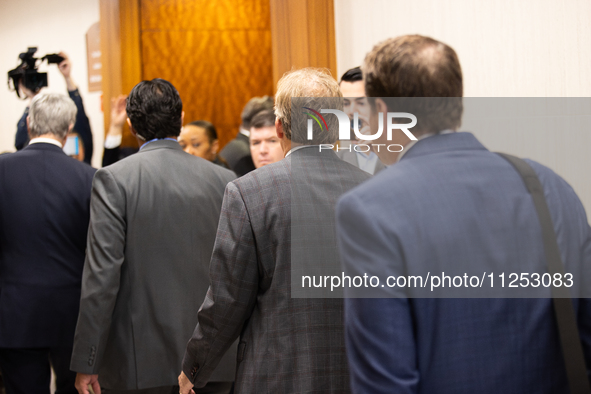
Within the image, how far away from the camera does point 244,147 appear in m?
4.06

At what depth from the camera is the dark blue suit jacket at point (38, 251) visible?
2.45m

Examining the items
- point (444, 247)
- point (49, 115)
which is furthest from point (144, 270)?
point (444, 247)

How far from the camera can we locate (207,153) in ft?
13.7

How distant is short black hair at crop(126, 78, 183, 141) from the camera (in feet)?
7.55

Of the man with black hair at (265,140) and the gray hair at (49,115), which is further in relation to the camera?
the man with black hair at (265,140)

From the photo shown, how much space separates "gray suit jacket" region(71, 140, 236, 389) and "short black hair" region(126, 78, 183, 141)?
90 mm

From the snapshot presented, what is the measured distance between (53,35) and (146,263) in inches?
194

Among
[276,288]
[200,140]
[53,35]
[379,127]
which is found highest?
[53,35]

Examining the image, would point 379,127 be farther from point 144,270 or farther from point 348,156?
point 144,270

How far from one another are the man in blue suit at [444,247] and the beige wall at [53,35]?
5.51 metres

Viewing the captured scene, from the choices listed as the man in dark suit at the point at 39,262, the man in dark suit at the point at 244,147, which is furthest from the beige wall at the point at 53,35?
the man in dark suit at the point at 39,262

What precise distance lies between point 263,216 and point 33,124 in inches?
61.3

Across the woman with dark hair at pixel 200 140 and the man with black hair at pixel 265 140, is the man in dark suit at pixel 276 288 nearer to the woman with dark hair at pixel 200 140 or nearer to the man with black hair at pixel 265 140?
the man with black hair at pixel 265 140

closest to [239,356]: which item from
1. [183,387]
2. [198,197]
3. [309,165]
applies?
[183,387]
